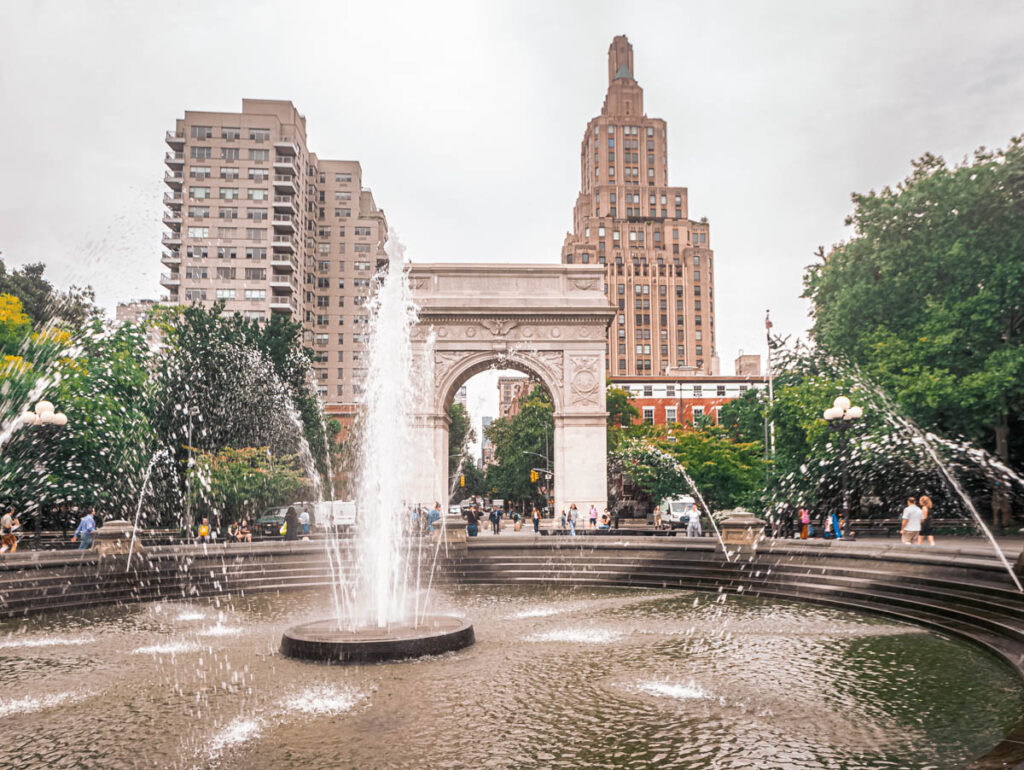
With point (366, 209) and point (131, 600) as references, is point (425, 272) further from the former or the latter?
point (366, 209)

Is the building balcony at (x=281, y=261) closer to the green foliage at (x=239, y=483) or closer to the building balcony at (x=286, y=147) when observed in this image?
the building balcony at (x=286, y=147)

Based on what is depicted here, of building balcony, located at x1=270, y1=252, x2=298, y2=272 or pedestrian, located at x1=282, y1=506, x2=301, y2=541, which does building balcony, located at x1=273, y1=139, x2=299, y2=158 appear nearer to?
building balcony, located at x1=270, y1=252, x2=298, y2=272

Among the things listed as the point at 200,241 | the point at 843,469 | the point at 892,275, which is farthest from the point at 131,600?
the point at 200,241

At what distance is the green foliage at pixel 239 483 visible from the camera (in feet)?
104

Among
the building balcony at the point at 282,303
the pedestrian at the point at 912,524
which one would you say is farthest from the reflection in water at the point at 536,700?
the building balcony at the point at 282,303

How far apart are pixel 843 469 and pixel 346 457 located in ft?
116

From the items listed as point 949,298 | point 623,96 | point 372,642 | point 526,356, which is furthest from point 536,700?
point 623,96

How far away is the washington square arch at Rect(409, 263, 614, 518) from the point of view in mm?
34156

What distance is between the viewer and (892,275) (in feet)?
86.6

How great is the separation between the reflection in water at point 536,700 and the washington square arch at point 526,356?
2182 cm

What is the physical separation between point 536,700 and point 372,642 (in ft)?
8.66

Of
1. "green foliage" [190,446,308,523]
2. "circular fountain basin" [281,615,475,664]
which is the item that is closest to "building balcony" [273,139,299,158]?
"green foliage" [190,446,308,523]

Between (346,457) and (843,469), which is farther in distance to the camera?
(346,457)

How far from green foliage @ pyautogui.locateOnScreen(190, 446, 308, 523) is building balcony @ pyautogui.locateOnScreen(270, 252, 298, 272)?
118ft
